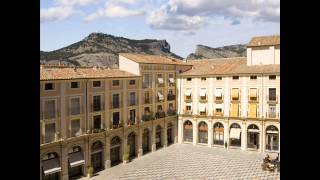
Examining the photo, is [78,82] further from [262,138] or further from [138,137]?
[262,138]

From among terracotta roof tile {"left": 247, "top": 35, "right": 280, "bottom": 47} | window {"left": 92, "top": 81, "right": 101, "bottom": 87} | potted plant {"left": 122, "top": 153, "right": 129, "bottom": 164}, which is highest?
terracotta roof tile {"left": 247, "top": 35, "right": 280, "bottom": 47}

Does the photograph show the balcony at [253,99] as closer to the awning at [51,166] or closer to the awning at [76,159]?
the awning at [76,159]

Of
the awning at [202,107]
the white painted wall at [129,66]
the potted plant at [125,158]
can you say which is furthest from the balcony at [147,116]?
the awning at [202,107]

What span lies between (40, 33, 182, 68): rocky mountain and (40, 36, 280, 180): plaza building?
3537 cm

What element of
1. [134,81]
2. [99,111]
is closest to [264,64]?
[134,81]

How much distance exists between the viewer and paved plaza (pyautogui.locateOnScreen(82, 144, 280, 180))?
34.0 meters

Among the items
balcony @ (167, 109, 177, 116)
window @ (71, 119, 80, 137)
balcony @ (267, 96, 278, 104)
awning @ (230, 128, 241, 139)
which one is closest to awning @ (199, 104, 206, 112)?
balcony @ (167, 109, 177, 116)

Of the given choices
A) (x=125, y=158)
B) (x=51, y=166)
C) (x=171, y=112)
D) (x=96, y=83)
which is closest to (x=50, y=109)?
(x=51, y=166)

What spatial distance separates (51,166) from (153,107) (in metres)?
17.0

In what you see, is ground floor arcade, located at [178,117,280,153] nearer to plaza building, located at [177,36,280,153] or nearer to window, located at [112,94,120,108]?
plaza building, located at [177,36,280,153]

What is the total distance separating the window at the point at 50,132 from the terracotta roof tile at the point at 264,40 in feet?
90.7

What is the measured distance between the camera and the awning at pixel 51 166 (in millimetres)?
30234

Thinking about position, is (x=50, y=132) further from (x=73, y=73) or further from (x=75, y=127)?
(x=73, y=73)
